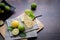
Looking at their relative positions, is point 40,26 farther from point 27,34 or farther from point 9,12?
point 9,12

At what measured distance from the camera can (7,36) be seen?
1.20 metres

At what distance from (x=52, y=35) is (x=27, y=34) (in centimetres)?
20

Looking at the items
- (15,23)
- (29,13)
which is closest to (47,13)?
(29,13)

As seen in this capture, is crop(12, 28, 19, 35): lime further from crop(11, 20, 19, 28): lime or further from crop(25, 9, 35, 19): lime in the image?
crop(25, 9, 35, 19): lime

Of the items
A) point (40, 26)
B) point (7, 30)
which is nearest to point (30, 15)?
point (40, 26)

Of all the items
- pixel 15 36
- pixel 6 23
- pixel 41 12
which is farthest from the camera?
pixel 41 12

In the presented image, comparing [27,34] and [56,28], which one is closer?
[27,34]

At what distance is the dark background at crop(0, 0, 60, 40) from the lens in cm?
127

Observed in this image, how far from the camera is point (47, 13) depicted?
1437 mm

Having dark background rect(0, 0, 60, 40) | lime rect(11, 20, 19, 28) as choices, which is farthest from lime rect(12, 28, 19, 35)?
dark background rect(0, 0, 60, 40)

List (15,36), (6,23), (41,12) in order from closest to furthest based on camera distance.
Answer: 1. (15,36)
2. (6,23)
3. (41,12)

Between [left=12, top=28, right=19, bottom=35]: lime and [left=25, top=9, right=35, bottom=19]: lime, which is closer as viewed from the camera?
[left=12, top=28, right=19, bottom=35]: lime

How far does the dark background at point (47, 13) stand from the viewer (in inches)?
50.2

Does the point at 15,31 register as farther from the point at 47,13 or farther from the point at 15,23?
the point at 47,13
